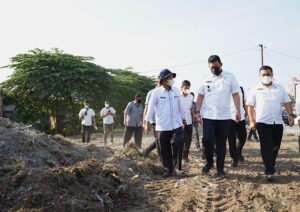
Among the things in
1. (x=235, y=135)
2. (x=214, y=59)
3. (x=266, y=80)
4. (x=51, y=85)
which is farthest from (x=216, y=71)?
(x=51, y=85)

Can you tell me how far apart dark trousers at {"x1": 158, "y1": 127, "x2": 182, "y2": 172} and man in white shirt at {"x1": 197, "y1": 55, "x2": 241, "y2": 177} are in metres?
0.46

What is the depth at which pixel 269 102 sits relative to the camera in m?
6.05

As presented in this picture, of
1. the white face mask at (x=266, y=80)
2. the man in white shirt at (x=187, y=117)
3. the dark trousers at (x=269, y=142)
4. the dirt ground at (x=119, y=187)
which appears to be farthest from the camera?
the man in white shirt at (x=187, y=117)

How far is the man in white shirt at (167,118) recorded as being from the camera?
6.43 metres

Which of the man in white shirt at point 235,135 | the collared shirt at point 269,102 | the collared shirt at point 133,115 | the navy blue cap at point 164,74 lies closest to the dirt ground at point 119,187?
the man in white shirt at point 235,135

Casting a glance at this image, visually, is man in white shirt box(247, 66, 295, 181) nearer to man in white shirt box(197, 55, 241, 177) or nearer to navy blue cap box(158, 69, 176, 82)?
man in white shirt box(197, 55, 241, 177)

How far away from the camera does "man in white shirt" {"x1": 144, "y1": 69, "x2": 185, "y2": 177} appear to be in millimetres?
6430

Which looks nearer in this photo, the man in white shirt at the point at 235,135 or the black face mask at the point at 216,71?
the black face mask at the point at 216,71

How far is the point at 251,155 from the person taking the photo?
9250mm

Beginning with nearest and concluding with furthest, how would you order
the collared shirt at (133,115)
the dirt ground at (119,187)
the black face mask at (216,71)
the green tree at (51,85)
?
the dirt ground at (119,187) < the black face mask at (216,71) < the collared shirt at (133,115) < the green tree at (51,85)

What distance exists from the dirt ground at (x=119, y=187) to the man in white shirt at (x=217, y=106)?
487 mm

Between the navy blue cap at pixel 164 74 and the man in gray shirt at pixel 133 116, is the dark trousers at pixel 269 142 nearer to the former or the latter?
the navy blue cap at pixel 164 74

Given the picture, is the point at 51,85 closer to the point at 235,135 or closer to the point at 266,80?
the point at 235,135

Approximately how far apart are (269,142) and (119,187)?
246 centimetres
